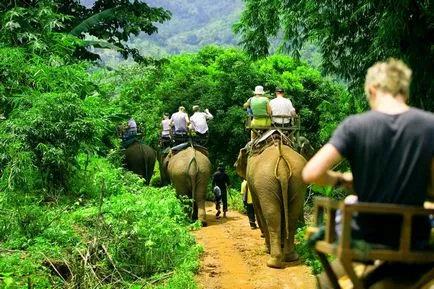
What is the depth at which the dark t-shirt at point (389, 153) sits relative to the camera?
12.8 feet

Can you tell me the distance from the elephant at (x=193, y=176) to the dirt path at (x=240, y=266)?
1104 mm

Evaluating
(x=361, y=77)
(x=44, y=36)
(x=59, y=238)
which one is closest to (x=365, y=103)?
(x=361, y=77)

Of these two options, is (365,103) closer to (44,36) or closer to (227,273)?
(227,273)

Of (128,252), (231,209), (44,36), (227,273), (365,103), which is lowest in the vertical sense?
(231,209)

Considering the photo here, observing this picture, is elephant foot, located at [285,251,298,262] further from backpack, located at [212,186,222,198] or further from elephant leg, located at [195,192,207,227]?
backpack, located at [212,186,222,198]

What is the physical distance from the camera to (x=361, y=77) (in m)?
12.3

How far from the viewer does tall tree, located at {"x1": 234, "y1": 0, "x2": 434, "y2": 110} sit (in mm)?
10281

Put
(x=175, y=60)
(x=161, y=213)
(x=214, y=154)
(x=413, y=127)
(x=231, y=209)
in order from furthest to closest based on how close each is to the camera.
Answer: (x=175, y=60), (x=214, y=154), (x=231, y=209), (x=161, y=213), (x=413, y=127)

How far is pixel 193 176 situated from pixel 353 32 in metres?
6.87

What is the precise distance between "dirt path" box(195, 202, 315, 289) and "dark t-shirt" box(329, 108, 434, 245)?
6.76m

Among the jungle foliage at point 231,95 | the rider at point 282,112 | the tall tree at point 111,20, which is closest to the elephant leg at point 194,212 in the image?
the tall tree at point 111,20

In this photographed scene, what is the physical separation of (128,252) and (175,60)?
31.8m

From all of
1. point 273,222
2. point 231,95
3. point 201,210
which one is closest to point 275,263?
point 273,222

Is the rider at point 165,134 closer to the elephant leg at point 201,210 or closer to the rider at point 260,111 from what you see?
the elephant leg at point 201,210
